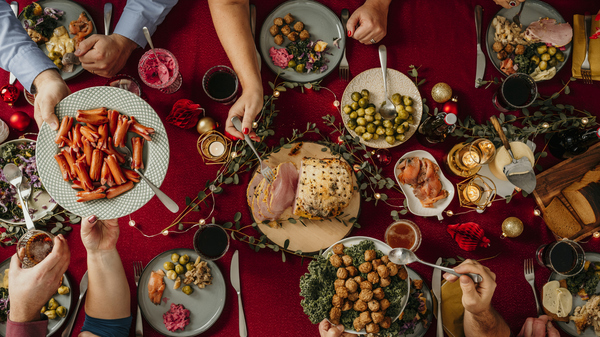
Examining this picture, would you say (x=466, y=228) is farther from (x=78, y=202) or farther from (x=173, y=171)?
(x=78, y=202)

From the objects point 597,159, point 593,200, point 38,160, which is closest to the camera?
point 38,160

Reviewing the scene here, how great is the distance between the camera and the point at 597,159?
Result: 227 cm

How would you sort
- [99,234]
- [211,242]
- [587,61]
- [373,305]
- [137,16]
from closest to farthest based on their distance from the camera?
[373,305]
[99,234]
[211,242]
[137,16]
[587,61]

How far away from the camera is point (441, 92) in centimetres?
236

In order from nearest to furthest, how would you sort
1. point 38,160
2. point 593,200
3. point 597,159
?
point 38,160 → point 593,200 → point 597,159

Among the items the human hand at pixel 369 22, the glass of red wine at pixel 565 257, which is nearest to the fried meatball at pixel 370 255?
the glass of red wine at pixel 565 257

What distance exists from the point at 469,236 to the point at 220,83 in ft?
6.69

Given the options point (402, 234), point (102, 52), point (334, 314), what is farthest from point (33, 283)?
point (402, 234)

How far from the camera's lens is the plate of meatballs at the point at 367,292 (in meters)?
1.73

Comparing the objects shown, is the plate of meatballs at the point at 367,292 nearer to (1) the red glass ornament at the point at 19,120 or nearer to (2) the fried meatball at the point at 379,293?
(2) the fried meatball at the point at 379,293

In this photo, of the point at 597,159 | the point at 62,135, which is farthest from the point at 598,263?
the point at 62,135

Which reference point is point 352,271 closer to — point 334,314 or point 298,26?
point 334,314

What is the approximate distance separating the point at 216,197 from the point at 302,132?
780 mm

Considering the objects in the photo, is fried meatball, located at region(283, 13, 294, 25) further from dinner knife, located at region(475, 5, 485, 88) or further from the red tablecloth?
dinner knife, located at region(475, 5, 485, 88)
